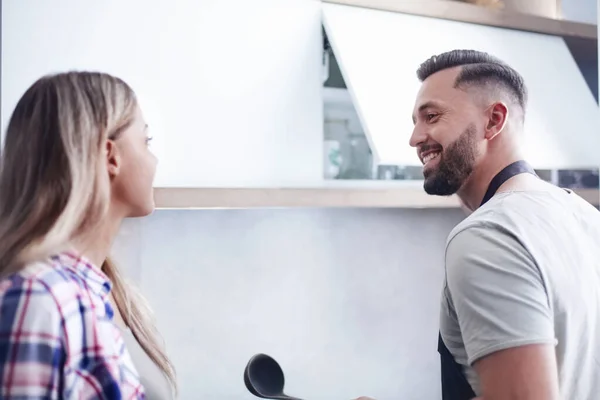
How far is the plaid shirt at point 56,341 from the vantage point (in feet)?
2.22

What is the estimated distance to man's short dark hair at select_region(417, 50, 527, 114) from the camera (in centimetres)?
102

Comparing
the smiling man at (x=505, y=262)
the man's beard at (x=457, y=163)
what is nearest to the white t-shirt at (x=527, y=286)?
the smiling man at (x=505, y=262)

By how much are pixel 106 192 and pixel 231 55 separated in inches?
22.0

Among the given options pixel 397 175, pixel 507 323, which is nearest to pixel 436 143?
pixel 507 323

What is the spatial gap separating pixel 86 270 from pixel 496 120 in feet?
1.96

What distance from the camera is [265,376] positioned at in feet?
3.73

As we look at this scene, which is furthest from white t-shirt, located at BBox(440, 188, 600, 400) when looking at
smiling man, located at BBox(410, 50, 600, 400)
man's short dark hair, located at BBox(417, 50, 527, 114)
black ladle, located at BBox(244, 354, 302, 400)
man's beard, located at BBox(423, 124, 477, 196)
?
black ladle, located at BBox(244, 354, 302, 400)

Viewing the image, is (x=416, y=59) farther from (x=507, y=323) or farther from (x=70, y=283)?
(x=70, y=283)

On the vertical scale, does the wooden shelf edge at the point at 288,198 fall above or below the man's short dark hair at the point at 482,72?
below

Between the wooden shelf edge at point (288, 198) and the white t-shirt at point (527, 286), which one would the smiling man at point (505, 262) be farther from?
the wooden shelf edge at point (288, 198)

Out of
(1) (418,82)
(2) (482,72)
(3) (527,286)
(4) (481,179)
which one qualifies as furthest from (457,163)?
(1) (418,82)

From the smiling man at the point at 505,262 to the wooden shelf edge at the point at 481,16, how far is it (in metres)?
0.45

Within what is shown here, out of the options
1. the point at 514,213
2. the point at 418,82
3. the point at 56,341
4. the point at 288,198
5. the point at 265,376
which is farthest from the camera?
the point at 418,82

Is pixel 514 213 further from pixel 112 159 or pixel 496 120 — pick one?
pixel 112 159
